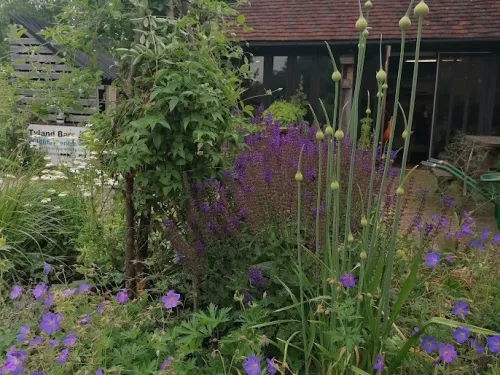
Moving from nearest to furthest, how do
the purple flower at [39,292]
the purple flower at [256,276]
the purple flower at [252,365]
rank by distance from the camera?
the purple flower at [252,365]
the purple flower at [256,276]
the purple flower at [39,292]

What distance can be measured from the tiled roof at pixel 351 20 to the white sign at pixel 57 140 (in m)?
6.11

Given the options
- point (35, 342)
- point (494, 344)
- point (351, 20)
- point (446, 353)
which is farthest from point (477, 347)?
point (351, 20)

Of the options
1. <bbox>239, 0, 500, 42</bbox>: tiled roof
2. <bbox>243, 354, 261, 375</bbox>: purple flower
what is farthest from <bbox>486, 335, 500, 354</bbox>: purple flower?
<bbox>239, 0, 500, 42</bbox>: tiled roof

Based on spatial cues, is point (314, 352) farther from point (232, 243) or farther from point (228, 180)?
point (228, 180)

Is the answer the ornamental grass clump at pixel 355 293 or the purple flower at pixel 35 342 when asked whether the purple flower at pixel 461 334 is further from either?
the purple flower at pixel 35 342

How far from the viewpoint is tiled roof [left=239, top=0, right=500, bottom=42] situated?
9.95 m

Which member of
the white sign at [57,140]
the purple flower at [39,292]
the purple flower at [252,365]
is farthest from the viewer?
the white sign at [57,140]

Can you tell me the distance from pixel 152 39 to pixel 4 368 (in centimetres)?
143

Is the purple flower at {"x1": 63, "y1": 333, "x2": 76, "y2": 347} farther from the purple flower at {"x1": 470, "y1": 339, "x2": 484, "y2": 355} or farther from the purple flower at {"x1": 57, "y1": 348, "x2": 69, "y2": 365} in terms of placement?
the purple flower at {"x1": 470, "y1": 339, "x2": 484, "y2": 355}

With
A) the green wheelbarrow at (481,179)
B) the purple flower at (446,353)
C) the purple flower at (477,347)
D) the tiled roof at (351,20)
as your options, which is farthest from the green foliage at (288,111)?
the purple flower at (446,353)

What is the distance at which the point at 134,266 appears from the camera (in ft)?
8.73

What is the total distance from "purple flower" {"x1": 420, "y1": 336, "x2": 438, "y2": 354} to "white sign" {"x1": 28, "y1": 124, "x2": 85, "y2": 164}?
4.54 meters

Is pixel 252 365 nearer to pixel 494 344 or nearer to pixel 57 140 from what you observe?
pixel 494 344

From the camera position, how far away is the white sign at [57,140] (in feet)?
18.2
